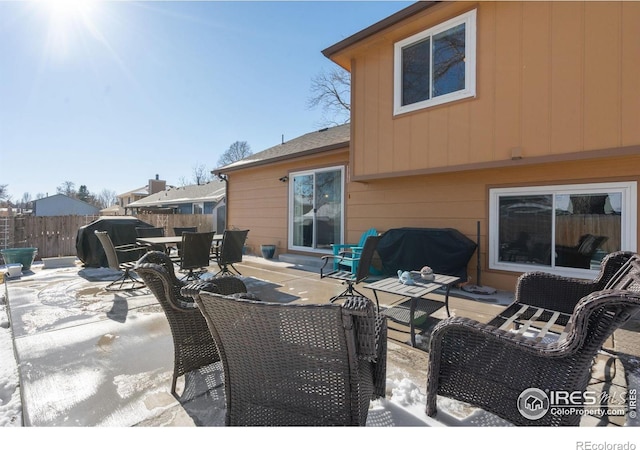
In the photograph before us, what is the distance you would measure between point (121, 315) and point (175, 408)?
2.20 meters

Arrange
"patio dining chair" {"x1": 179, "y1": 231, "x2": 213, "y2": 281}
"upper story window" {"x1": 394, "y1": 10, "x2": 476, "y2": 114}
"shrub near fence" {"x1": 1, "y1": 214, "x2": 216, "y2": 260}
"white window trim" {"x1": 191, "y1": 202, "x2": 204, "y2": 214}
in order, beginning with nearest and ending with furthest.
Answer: "upper story window" {"x1": 394, "y1": 10, "x2": 476, "y2": 114} → "patio dining chair" {"x1": 179, "y1": 231, "x2": 213, "y2": 281} → "shrub near fence" {"x1": 1, "y1": 214, "x2": 216, "y2": 260} → "white window trim" {"x1": 191, "y1": 202, "x2": 204, "y2": 214}

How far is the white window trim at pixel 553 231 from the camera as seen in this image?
3.87 meters

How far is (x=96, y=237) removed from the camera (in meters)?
7.06

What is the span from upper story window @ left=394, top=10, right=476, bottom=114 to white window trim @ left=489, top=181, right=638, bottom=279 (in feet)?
5.52

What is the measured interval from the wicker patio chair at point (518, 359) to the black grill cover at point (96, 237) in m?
7.72

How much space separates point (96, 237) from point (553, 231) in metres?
8.93

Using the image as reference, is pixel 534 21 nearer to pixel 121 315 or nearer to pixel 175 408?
pixel 175 408

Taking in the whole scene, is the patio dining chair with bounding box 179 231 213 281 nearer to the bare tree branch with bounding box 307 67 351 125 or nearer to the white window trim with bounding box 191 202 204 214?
the bare tree branch with bounding box 307 67 351 125

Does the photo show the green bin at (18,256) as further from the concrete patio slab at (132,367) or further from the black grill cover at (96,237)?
the concrete patio slab at (132,367)

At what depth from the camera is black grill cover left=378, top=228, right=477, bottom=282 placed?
4.80 meters

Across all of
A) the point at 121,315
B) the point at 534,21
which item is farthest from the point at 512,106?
the point at 121,315

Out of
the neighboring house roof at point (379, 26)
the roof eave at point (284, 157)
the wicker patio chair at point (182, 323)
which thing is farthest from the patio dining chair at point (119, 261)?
the neighboring house roof at point (379, 26)

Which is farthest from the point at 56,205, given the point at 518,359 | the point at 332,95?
the point at 518,359

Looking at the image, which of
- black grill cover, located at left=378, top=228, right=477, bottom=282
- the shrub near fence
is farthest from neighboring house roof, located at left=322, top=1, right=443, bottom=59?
the shrub near fence
